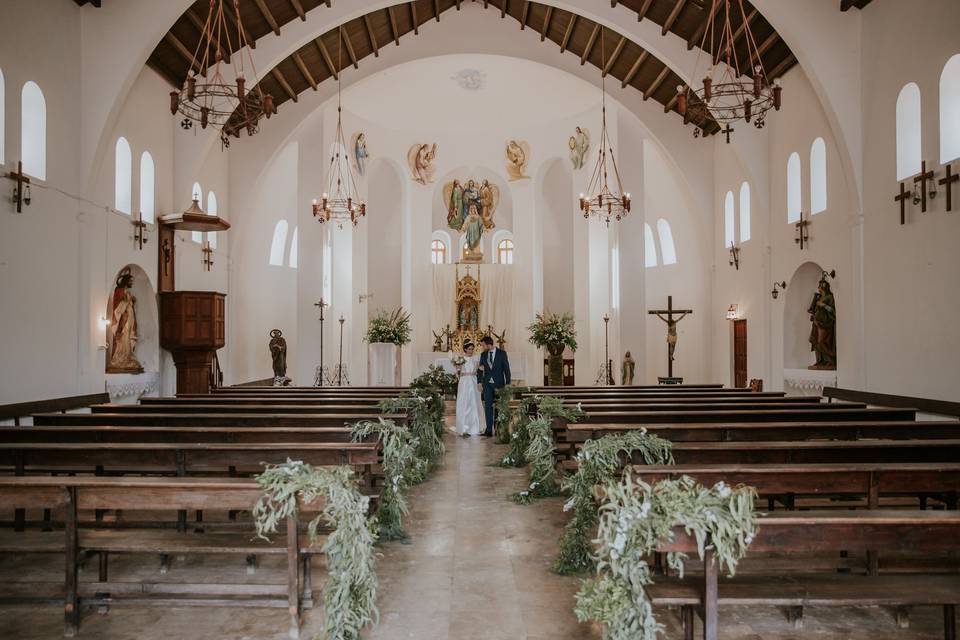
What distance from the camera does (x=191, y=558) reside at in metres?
5.01

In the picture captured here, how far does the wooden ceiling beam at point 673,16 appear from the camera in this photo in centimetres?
1259

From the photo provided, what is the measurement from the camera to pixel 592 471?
4688mm

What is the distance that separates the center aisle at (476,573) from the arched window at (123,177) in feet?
26.4

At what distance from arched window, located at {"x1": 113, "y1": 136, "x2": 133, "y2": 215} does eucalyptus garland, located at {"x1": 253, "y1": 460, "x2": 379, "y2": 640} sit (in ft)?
32.7

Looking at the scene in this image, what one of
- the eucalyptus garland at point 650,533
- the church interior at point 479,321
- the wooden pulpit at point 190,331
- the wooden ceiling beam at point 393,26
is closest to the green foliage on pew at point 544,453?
the church interior at point 479,321

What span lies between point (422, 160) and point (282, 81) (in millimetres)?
6220

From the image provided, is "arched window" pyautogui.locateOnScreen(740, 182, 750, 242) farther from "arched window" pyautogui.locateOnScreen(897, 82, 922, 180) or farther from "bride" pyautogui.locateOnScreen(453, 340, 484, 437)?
"bride" pyautogui.locateOnScreen(453, 340, 484, 437)

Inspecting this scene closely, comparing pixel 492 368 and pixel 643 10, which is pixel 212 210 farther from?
pixel 643 10

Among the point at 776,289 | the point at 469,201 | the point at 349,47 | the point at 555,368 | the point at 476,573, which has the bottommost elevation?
the point at 476,573

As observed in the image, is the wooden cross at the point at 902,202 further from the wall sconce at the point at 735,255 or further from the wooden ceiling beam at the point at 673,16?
the wall sconce at the point at 735,255

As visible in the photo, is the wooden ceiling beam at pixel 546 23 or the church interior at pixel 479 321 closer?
the church interior at pixel 479 321

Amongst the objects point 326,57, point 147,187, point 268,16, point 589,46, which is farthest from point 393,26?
point 147,187

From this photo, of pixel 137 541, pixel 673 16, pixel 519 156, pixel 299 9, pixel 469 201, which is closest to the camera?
pixel 137 541

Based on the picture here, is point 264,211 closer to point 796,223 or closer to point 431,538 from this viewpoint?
point 796,223
